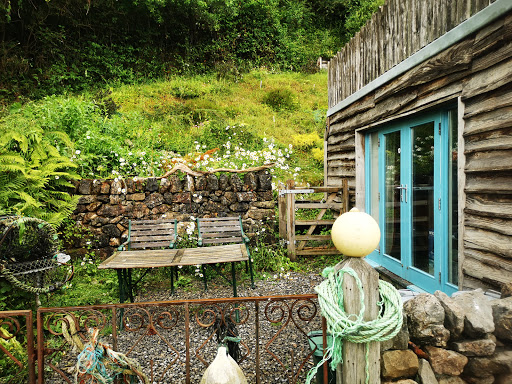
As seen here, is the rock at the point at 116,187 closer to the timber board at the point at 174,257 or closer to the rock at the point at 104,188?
the rock at the point at 104,188

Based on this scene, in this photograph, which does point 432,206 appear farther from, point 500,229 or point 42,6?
point 42,6

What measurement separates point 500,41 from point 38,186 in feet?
20.4

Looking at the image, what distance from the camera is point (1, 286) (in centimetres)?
350

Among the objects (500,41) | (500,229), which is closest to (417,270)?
(500,229)

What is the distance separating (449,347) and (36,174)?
582 cm

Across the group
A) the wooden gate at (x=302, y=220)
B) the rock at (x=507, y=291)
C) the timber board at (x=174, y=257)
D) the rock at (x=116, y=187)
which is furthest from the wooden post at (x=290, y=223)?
the rock at (x=507, y=291)

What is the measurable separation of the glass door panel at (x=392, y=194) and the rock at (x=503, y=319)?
2746 millimetres

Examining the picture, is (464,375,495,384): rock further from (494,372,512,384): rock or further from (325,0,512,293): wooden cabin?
(325,0,512,293): wooden cabin

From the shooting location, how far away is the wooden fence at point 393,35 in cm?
362

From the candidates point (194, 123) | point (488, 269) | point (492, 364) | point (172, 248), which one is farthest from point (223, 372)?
point (194, 123)

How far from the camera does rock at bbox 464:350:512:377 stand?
212cm

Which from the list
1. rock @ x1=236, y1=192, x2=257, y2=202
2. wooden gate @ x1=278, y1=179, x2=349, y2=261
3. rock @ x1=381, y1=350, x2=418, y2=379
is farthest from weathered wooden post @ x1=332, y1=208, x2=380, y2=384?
rock @ x1=236, y1=192, x2=257, y2=202

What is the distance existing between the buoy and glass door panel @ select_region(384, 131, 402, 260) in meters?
3.85

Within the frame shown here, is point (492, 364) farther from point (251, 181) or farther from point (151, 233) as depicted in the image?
point (251, 181)
